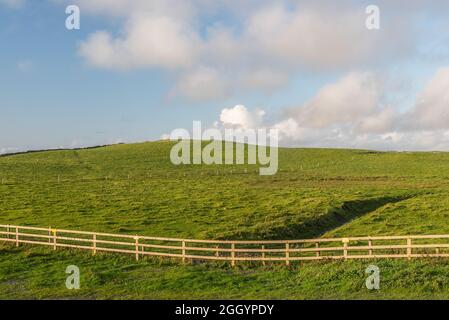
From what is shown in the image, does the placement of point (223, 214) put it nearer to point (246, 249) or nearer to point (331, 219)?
point (331, 219)

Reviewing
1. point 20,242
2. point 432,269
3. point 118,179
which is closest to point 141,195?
point 118,179

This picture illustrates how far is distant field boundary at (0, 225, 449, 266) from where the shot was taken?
2281cm

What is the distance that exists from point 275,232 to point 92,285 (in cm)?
1814

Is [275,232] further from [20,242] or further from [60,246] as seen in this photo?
A: [20,242]

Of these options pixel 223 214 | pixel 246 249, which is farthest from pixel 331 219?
pixel 246 249

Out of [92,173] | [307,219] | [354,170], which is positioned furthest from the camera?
[354,170]

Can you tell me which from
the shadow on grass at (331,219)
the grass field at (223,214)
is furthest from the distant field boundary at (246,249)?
the shadow on grass at (331,219)

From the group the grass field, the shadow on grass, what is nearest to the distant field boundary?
the grass field

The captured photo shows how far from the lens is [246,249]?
26.2 meters

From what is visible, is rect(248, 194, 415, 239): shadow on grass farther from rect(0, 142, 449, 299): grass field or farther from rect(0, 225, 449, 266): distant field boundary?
rect(0, 225, 449, 266): distant field boundary

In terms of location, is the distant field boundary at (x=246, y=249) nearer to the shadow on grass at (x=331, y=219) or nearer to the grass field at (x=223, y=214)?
the grass field at (x=223, y=214)

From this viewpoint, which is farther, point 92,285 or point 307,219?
point 307,219
